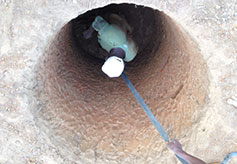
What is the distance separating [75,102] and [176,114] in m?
0.76

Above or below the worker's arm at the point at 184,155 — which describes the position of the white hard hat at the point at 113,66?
above

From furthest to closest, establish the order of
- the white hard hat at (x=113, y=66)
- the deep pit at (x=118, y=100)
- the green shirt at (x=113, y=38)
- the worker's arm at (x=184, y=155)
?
the green shirt at (x=113, y=38) → the deep pit at (x=118, y=100) → the white hard hat at (x=113, y=66) → the worker's arm at (x=184, y=155)

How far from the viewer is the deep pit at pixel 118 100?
1.72 meters

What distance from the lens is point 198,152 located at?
1.82 meters

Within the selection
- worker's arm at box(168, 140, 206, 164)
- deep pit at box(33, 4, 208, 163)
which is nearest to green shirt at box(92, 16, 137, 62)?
deep pit at box(33, 4, 208, 163)

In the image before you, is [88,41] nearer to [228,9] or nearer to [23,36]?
[23,36]

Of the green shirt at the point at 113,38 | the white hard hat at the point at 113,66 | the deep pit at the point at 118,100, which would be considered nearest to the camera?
the white hard hat at the point at 113,66

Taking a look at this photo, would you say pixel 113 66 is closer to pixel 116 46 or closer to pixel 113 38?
pixel 116 46

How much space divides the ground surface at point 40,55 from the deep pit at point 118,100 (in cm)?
7

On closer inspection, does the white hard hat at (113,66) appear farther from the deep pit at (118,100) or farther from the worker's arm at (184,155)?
the worker's arm at (184,155)

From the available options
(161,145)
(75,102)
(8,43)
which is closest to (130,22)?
(75,102)

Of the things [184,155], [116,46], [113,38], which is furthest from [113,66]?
[184,155]

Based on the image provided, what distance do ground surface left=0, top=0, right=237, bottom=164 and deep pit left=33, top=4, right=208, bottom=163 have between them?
2.9 inches

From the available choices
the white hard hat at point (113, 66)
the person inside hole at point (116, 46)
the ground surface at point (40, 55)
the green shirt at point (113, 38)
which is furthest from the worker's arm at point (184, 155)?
the green shirt at point (113, 38)
